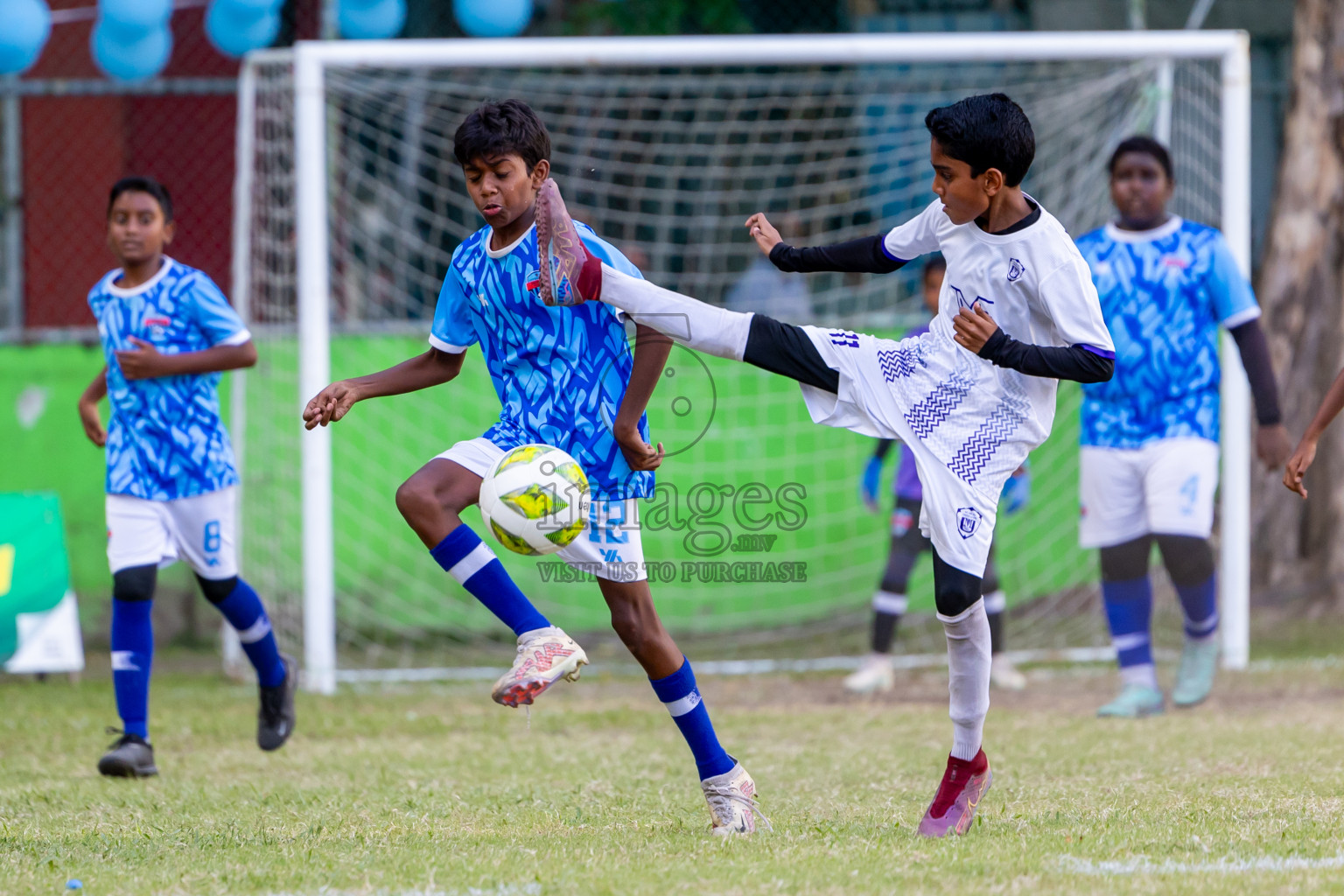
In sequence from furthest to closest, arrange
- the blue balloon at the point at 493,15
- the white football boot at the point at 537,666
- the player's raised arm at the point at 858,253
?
the blue balloon at the point at 493,15, the player's raised arm at the point at 858,253, the white football boot at the point at 537,666

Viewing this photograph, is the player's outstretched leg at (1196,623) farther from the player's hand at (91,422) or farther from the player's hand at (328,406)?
the player's hand at (91,422)

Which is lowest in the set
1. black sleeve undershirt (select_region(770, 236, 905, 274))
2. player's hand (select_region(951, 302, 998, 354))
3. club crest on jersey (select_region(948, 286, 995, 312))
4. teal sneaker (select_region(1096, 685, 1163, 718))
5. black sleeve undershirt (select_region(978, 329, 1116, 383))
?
teal sneaker (select_region(1096, 685, 1163, 718))

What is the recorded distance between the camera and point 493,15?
8852 millimetres

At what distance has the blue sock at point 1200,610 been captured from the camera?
6.26m

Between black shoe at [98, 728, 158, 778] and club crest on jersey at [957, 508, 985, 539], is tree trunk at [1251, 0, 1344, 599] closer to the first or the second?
club crest on jersey at [957, 508, 985, 539]

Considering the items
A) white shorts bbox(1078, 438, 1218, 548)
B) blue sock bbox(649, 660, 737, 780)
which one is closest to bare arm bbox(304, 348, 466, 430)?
blue sock bbox(649, 660, 737, 780)

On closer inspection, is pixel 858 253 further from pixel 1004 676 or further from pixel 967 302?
pixel 1004 676

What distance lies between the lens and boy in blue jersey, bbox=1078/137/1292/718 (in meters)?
5.95

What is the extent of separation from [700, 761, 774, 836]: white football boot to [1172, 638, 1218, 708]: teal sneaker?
2968 millimetres

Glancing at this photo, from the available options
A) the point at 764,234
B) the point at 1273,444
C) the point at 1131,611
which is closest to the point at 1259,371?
the point at 1273,444

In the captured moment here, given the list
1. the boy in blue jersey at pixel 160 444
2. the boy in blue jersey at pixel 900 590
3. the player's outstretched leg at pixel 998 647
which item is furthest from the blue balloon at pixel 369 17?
the player's outstretched leg at pixel 998 647

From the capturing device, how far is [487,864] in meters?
3.41

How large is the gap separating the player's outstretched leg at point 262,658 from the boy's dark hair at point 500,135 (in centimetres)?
236

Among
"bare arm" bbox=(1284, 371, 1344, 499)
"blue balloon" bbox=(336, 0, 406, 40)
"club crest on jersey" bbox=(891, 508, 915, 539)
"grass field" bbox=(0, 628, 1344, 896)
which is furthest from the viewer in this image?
"blue balloon" bbox=(336, 0, 406, 40)
